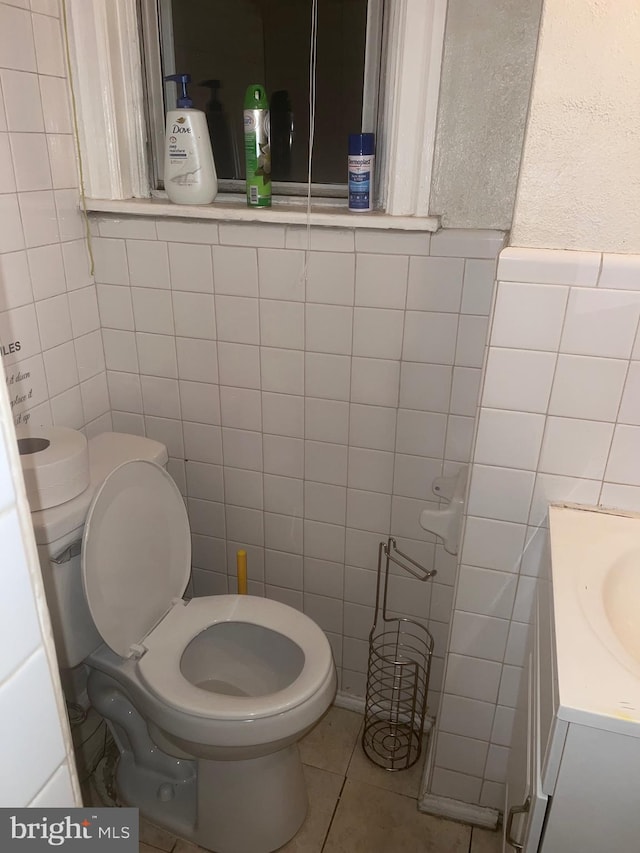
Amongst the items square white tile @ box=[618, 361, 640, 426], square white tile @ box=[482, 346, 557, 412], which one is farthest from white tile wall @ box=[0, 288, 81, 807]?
square white tile @ box=[618, 361, 640, 426]

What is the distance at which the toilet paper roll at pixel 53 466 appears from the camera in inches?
48.5

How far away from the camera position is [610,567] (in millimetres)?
1018

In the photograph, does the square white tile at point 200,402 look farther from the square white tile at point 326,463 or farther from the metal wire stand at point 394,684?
the metal wire stand at point 394,684

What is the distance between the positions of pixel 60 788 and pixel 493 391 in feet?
2.84

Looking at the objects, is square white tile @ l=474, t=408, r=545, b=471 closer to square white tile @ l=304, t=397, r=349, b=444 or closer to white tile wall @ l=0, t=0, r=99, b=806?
square white tile @ l=304, t=397, r=349, b=444

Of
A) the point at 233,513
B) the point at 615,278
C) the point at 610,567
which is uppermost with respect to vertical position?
the point at 615,278

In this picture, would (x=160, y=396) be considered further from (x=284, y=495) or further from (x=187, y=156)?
(x=187, y=156)

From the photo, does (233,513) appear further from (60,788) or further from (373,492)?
(60,788)

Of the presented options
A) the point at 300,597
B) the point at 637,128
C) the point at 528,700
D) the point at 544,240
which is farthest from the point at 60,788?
the point at 300,597

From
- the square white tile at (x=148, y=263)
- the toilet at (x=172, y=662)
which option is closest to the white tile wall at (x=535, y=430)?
the toilet at (x=172, y=662)

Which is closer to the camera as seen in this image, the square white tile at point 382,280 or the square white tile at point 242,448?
the square white tile at point 382,280

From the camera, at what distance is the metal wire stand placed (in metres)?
1.68

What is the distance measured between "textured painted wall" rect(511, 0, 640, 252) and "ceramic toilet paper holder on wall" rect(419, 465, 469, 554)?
569 mm

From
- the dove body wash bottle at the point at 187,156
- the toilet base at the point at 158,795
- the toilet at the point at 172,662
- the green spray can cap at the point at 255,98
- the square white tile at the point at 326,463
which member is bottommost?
the toilet base at the point at 158,795
